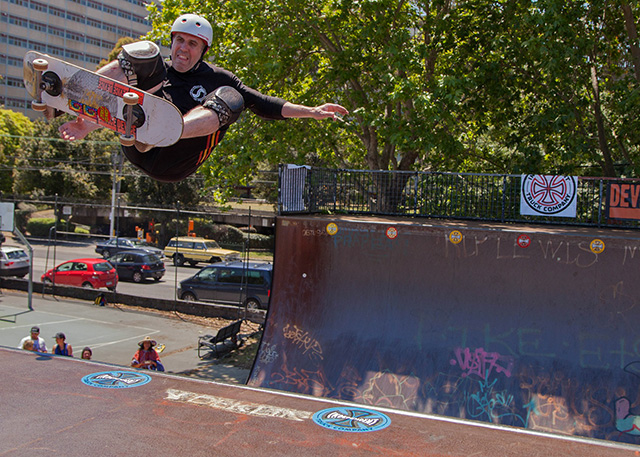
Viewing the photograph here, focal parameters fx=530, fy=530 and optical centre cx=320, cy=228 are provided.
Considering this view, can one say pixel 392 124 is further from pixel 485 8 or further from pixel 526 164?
pixel 485 8

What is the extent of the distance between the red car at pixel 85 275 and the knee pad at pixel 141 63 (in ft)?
63.5

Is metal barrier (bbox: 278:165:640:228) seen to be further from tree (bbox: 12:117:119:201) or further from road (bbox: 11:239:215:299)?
tree (bbox: 12:117:119:201)

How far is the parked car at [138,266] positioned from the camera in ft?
88.5

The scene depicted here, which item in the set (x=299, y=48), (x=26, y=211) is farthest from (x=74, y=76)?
(x=26, y=211)

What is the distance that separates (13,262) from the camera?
84.1 ft

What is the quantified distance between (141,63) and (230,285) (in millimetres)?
16321

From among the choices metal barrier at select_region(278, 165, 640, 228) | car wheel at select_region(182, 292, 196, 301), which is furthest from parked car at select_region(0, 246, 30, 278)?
metal barrier at select_region(278, 165, 640, 228)

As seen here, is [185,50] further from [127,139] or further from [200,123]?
[127,139]

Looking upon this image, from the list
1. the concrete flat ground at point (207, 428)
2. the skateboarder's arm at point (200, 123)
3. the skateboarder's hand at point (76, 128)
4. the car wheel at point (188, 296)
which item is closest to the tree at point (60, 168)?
the car wheel at point (188, 296)

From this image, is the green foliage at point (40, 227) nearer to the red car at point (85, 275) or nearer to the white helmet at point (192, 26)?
the red car at point (85, 275)

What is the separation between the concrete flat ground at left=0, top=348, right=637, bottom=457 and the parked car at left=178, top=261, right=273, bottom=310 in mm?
12346

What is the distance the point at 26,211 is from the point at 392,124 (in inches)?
1615

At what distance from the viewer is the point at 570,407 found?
29.1 ft

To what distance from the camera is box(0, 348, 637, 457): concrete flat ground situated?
5.20 meters
